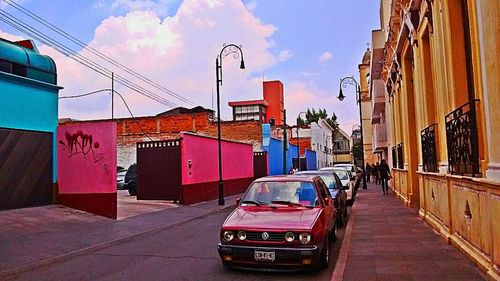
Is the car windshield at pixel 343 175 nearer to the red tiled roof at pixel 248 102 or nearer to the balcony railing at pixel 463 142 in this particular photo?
the balcony railing at pixel 463 142

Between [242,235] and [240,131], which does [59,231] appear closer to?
[242,235]

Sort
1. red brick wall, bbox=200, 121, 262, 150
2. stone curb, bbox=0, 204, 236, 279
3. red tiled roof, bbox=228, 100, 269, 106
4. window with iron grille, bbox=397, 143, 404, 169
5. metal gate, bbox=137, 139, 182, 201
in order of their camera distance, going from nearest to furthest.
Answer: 1. stone curb, bbox=0, 204, 236, 279
2. window with iron grille, bbox=397, 143, 404, 169
3. metal gate, bbox=137, 139, 182, 201
4. red brick wall, bbox=200, 121, 262, 150
5. red tiled roof, bbox=228, 100, 269, 106

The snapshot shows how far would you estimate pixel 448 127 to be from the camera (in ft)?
29.0

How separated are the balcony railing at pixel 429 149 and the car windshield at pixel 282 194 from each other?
4.08 meters

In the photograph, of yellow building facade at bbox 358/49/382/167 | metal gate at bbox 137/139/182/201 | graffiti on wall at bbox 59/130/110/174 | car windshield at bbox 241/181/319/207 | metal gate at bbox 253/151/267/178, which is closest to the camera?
car windshield at bbox 241/181/319/207

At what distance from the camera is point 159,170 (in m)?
20.5

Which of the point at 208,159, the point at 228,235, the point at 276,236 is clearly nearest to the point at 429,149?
the point at 276,236

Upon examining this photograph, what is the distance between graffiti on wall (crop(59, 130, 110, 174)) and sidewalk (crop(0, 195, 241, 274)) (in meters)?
1.80

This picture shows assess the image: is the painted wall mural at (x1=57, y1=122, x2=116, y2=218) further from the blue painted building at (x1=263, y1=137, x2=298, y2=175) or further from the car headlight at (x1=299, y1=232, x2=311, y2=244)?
the blue painted building at (x1=263, y1=137, x2=298, y2=175)

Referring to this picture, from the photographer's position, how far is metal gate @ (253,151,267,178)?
34.7m

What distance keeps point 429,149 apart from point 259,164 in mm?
24046

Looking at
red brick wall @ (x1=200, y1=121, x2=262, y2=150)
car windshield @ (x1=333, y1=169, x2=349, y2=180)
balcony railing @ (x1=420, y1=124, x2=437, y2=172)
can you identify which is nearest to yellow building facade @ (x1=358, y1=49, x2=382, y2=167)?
red brick wall @ (x1=200, y1=121, x2=262, y2=150)

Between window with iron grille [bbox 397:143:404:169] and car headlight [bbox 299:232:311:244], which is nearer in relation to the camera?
car headlight [bbox 299:232:311:244]

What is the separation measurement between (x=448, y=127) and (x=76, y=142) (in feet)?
38.5
